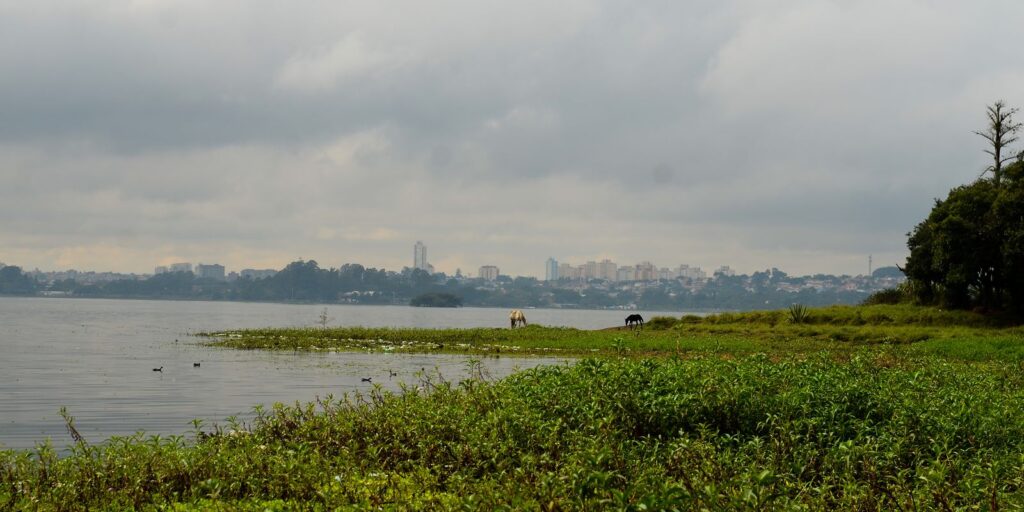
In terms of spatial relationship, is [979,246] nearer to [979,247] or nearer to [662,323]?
[979,247]

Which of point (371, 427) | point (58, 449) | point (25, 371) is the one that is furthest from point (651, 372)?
point (25, 371)

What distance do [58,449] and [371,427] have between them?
6.99 meters

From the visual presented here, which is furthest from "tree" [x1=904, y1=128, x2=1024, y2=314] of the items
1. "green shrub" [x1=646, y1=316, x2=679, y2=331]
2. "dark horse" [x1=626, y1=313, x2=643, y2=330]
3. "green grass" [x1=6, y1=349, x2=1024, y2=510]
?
"green grass" [x1=6, y1=349, x2=1024, y2=510]

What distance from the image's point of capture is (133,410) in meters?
22.9

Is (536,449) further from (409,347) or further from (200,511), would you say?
(409,347)

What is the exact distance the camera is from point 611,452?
9609mm

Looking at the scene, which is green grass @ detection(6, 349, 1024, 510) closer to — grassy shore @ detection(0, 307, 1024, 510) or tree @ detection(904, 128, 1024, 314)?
grassy shore @ detection(0, 307, 1024, 510)

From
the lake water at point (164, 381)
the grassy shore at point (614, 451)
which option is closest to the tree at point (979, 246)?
the lake water at point (164, 381)

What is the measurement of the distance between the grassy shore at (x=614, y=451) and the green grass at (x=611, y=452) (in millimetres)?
40

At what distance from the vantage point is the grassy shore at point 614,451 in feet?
31.9

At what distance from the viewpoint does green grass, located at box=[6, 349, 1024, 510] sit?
383 inches

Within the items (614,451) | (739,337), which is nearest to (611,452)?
(614,451)

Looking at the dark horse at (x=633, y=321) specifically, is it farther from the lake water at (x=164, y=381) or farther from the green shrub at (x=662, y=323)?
the lake water at (x=164, y=381)

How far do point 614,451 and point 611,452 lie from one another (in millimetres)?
1534
